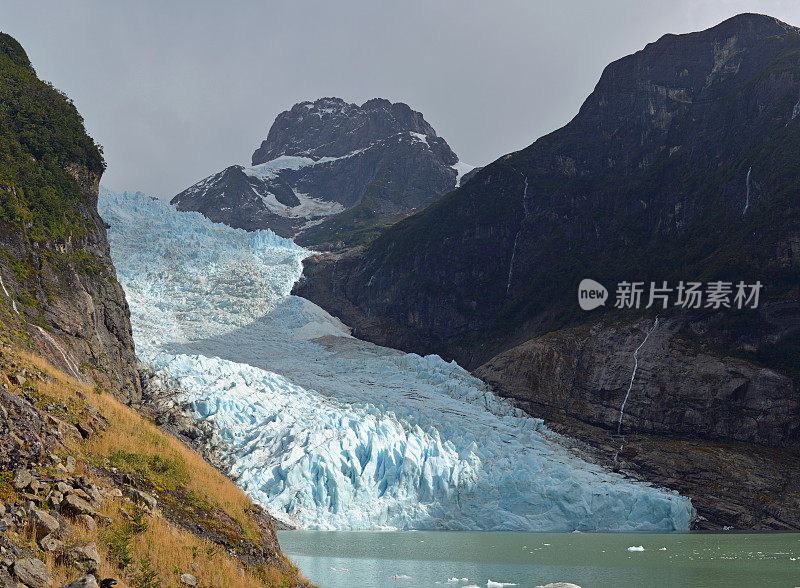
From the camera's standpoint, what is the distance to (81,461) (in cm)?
959

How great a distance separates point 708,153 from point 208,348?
71.5 meters

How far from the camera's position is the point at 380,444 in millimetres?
48344

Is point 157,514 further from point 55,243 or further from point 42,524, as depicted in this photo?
point 55,243

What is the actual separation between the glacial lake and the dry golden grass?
11605 mm

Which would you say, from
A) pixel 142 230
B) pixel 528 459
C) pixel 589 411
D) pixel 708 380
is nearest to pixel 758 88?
pixel 708 380

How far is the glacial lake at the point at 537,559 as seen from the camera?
24250 mm

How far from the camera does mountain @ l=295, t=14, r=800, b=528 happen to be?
59344mm

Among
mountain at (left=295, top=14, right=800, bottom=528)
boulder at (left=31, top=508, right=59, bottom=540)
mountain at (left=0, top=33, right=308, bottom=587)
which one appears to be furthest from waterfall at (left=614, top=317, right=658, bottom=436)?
boulder at (left=31, top=508, right=59, bottom=540)

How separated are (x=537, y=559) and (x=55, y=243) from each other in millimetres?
36810

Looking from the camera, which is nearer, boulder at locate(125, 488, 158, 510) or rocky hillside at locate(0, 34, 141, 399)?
boulder at locate(125, 488, 158, 510)

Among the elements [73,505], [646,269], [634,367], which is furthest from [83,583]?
[646,269]

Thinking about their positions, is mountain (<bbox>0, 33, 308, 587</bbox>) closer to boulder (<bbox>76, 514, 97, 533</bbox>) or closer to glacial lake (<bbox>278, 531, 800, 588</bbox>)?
boulder (<bbox>76, 514, 97, 533</bbox>)

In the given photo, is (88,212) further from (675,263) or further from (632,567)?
(675,263)

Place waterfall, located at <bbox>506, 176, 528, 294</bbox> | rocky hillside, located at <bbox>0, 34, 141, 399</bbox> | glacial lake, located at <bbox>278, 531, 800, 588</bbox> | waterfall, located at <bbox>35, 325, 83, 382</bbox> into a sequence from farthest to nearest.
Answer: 1. waterfall, located at <bbox>506, 176, 528, 294</bbox>
2. rocky hillside, located at <bbox>0, 34, 141, 399</bbox>
3. waterfall, located at <bbox>35, 325, 83, 382</bbox>
4. glacial lake, located at <bbox>278, 531, 800, 588</bbox>
